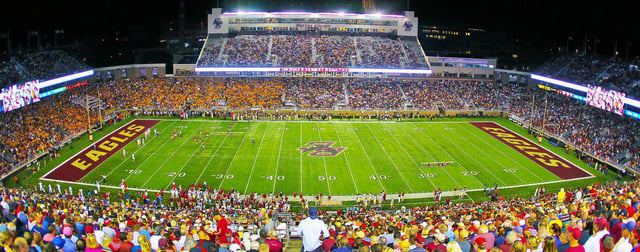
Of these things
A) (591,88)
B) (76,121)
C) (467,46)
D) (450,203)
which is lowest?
(450,203)

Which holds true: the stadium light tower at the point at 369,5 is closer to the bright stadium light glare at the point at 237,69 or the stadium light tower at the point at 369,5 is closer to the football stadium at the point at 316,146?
the football stadium at the point at 316,146

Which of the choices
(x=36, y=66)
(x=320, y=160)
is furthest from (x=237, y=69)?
(x=320, y=160)

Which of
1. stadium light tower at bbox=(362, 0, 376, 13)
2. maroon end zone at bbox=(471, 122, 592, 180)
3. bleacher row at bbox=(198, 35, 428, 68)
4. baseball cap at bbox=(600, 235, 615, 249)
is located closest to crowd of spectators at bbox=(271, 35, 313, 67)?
bleacher row at bbox=(198, 35, 428, 68)

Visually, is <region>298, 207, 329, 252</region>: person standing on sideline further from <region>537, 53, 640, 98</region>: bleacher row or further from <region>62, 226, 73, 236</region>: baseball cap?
<region>537, 53, 640, 98</region>: bleacher row

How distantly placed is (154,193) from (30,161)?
11707 millimetres

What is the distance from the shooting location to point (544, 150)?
38188 millimetres

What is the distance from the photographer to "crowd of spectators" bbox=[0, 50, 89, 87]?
41.2m

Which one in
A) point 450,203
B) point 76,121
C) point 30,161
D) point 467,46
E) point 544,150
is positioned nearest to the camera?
point 450,203

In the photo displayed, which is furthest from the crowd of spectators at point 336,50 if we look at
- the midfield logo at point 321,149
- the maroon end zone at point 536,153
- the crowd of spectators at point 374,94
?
the midfield logo at point 321,149

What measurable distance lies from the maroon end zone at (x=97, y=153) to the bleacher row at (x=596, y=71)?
1721 inches

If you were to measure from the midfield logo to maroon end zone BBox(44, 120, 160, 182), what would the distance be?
612 inches

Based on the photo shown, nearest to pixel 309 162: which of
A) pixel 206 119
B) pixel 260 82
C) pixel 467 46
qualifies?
pixel 206 119

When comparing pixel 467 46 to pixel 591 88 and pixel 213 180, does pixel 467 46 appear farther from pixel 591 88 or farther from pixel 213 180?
pixel 213 180

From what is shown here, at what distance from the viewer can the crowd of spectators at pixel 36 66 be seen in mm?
41219
